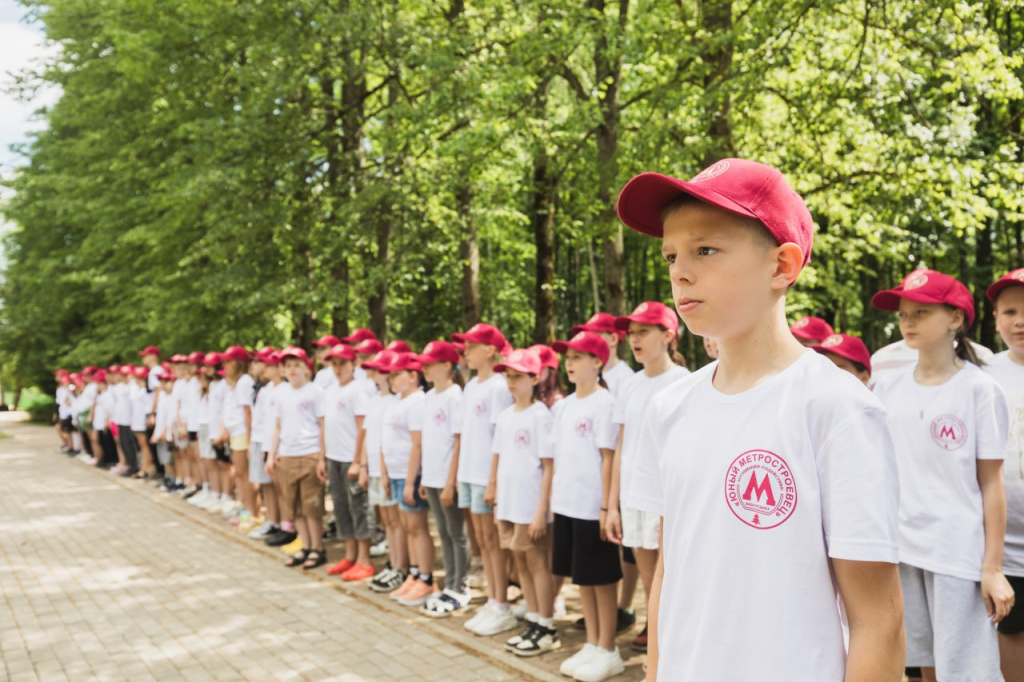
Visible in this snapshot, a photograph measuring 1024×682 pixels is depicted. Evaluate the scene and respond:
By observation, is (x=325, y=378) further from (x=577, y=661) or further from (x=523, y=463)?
(x=577, y=661)

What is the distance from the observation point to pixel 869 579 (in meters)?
1.71

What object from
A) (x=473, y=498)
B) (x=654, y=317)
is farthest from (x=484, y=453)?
(x=654, y=317)

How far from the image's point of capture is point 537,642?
6324mm

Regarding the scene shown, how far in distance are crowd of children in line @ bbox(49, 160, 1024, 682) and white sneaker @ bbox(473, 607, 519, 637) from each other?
0.02 meters

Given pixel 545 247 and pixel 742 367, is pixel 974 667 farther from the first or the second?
pixel 545 247

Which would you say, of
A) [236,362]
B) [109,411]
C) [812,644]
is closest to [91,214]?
[109,411]

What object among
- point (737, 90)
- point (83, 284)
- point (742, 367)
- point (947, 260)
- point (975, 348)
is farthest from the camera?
point (83, 284)

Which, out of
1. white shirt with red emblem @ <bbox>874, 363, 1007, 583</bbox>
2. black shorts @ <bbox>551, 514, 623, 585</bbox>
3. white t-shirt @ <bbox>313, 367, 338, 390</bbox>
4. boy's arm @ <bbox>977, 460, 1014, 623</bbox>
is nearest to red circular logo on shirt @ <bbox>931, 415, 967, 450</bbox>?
white shirt with red emblem @ <bbox>874, 363, 1007, 583</bbox>

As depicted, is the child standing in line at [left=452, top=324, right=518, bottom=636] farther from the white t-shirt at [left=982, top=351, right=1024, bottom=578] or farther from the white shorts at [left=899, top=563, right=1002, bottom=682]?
the white t-shirt at [left=982, top=351, right=1024, bottom=578]

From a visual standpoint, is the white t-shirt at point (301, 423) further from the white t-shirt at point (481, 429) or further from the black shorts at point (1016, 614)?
the black shorts at point (1016, 614)

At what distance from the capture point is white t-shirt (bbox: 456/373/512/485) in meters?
7.29

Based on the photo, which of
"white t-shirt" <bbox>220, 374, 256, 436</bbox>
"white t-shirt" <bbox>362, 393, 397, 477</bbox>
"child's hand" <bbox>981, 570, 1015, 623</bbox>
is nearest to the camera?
"child's hand" <bbox>981, 570, 1015, 623</bbox>

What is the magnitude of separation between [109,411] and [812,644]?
20.0 metres

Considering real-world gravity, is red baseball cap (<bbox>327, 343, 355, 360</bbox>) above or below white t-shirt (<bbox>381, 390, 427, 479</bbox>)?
above
